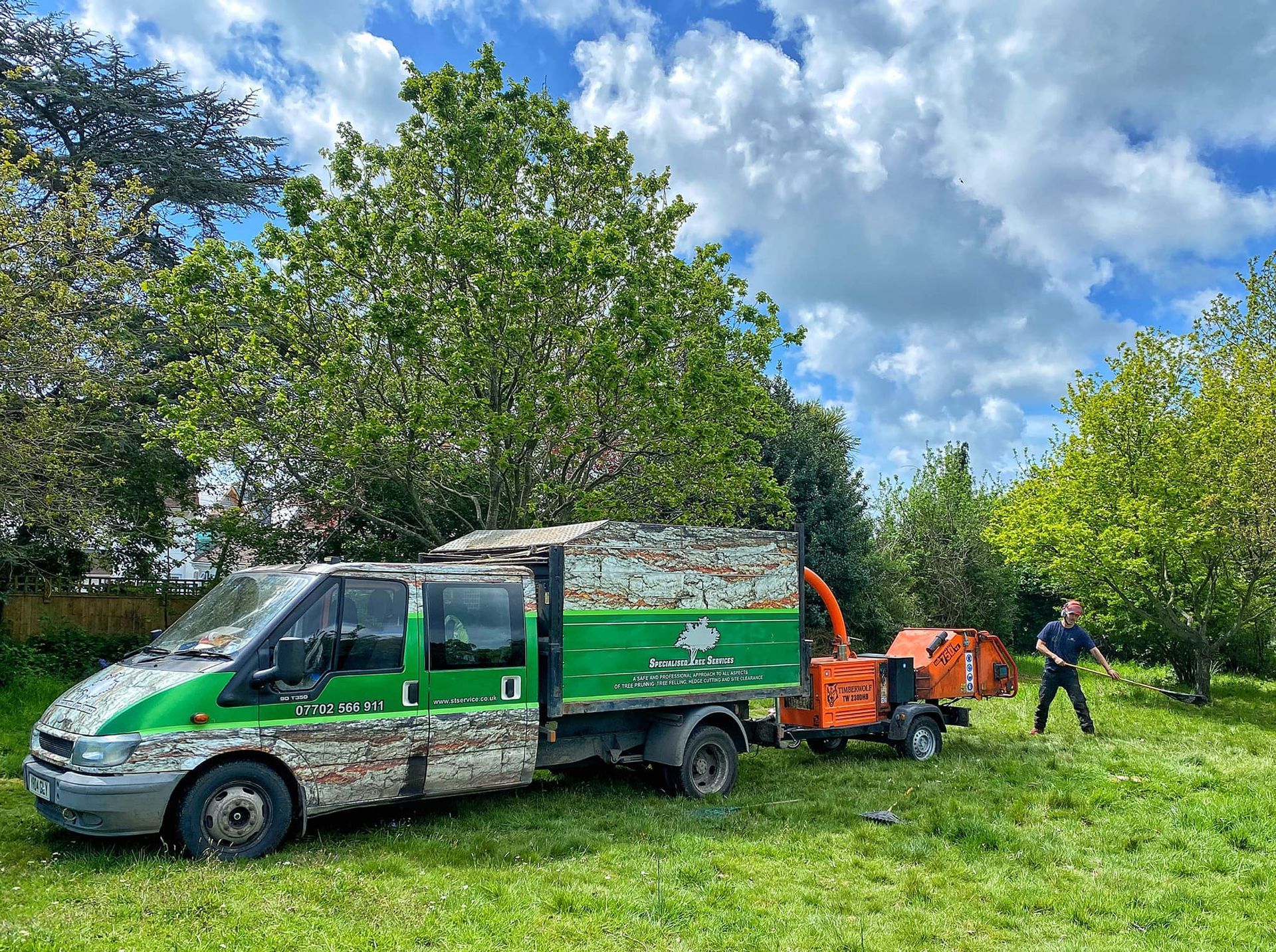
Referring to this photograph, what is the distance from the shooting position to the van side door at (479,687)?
299 inches

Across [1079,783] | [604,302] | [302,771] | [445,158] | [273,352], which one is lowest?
[1079,783]

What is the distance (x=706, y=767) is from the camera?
9.46 meters

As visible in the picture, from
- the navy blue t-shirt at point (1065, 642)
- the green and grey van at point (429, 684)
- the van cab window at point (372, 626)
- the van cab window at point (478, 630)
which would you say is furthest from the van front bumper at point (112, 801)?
the navy blue t-shirt at point (1065, 642)

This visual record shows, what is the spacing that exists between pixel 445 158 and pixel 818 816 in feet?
37.2

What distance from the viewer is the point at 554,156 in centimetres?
1534

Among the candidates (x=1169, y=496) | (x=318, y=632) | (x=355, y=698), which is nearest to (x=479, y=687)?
(x=355, y=698)

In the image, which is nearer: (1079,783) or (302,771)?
(302,771)

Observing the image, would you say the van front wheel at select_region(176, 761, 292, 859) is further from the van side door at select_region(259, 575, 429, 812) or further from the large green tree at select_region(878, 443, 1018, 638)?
the large green tree at select_region(878, 443, 1018, 638)

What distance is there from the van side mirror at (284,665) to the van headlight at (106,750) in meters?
0.86

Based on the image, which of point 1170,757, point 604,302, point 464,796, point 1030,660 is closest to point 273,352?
point 604,302

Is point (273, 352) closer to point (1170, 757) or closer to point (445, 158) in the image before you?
point (445, 158)

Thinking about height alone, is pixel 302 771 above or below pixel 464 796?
above

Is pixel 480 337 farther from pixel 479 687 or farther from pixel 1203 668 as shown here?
pixel 1203 668

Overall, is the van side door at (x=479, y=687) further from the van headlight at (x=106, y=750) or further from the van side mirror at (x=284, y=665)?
the van headlight at (x=106, y=750)
